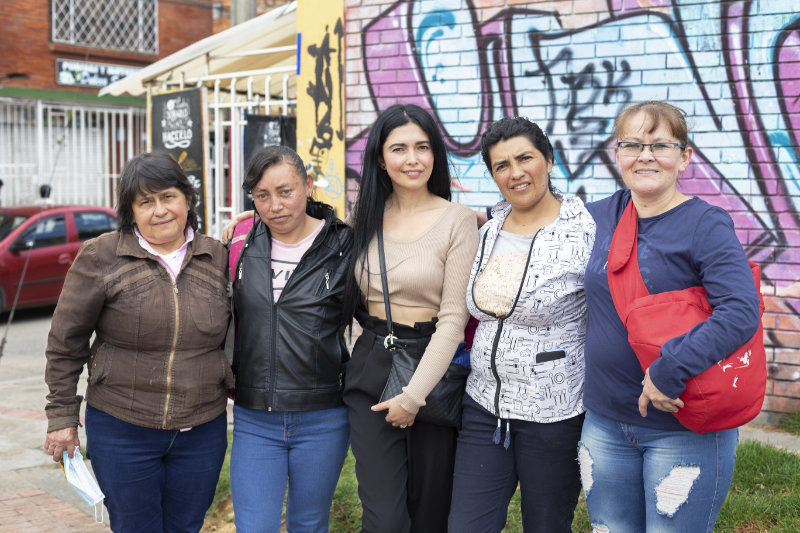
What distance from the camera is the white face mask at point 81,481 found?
265 centimetres

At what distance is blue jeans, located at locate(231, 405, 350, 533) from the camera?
278cm

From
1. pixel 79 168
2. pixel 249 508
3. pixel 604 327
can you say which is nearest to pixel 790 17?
pixel 604 327

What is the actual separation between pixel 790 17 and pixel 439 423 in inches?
142

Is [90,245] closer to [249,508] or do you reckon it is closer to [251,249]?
[251,249]

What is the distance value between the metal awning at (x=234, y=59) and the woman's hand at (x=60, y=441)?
4598 millimetres

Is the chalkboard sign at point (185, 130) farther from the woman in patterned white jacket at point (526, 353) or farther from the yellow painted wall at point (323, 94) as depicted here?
the woman in patterned white jacket at point (526, 353)

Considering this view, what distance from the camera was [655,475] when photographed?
2254mm

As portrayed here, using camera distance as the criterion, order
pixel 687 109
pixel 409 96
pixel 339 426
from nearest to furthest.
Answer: pixel 339 426 < pixel 687 109 < pixel 409 96

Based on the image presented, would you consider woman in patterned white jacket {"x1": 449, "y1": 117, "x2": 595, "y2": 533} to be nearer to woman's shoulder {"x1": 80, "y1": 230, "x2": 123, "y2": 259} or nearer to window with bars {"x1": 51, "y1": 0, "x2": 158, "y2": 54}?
woman's shoulder {"x1": 80, "y1": 230, "x2": 123, "y2": 259}

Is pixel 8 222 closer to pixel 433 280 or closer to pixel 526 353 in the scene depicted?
pixel 433 280

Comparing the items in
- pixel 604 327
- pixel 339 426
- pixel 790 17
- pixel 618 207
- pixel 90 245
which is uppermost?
pixel 790 17

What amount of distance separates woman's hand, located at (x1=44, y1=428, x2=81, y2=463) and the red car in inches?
320

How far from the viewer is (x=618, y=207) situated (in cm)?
249

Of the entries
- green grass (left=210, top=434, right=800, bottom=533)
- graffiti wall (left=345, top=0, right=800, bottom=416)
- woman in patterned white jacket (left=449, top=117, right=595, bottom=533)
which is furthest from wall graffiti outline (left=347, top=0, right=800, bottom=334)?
woman in patterned white jacket (left=449, top=117, right=595, bottom=533)
